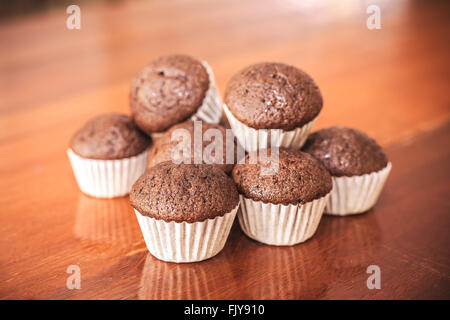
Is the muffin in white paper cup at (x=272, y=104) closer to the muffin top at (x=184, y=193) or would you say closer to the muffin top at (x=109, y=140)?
the muffin top at (x=184, y=193)

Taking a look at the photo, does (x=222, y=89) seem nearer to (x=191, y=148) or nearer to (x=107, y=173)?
(x=107, y=173)

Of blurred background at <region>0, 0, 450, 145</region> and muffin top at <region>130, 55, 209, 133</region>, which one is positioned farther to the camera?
blurred background at <region>0, 0, 450, 145</region>

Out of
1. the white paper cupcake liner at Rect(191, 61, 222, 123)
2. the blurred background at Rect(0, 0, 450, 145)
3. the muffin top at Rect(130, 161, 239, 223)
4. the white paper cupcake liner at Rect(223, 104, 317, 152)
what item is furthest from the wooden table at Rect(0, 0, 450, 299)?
the white paper cupcake liner at Rect(191, 61, 222, 123)

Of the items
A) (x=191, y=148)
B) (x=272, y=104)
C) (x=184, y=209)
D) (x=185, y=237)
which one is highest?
(x=272, y=104)

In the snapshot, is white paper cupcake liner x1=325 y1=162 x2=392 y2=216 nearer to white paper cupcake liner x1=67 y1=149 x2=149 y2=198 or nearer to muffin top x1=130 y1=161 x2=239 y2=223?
muffin top x1=130 y1=161 x2=239 y2=223

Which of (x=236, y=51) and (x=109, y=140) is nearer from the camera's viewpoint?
(x=109, y=140)

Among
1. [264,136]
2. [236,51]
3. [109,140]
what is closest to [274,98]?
[264,136]
